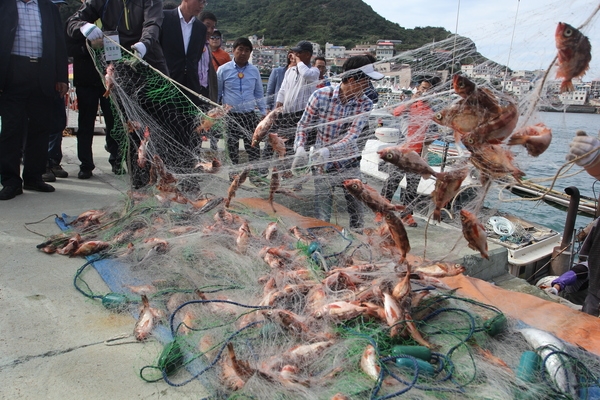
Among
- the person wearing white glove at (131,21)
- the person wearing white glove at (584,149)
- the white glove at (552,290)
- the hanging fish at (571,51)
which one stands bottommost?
the white glove at (552,290)

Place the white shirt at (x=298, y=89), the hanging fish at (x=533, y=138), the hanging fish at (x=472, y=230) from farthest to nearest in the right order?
1. the white shirt at (x=298, y=89)
2. the hanging fish at (x=472, y=230)
3. the hanging fish at (x=533, y=138)

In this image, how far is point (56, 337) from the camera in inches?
107

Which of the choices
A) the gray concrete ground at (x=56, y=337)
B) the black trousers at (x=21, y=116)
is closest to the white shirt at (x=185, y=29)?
the black trousers at (x=21, y=116)

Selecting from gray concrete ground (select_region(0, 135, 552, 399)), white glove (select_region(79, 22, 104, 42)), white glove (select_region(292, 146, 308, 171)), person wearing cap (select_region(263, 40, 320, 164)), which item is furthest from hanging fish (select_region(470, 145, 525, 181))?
white glove (select_region(79, 22, 104, 42))

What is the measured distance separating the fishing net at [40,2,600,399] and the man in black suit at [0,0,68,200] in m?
0.89

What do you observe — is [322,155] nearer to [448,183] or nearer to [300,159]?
[300,159]

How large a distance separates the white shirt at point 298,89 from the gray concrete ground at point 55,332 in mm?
2982

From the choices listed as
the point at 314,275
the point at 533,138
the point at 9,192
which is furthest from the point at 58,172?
the point at 533,138

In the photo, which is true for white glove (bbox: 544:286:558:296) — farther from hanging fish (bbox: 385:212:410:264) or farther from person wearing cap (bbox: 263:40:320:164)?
person wearing cap (bbox: 263:40:320:164)

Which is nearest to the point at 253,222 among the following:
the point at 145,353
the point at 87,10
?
the point at 145,353

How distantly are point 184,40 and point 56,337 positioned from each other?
447 centimetres

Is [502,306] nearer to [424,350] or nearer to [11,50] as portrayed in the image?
[424,350]

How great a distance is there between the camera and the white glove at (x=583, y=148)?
8.56 ft

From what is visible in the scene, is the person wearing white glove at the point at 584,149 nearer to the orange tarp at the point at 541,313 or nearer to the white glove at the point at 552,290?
the orange tarp at the point at 541,313
